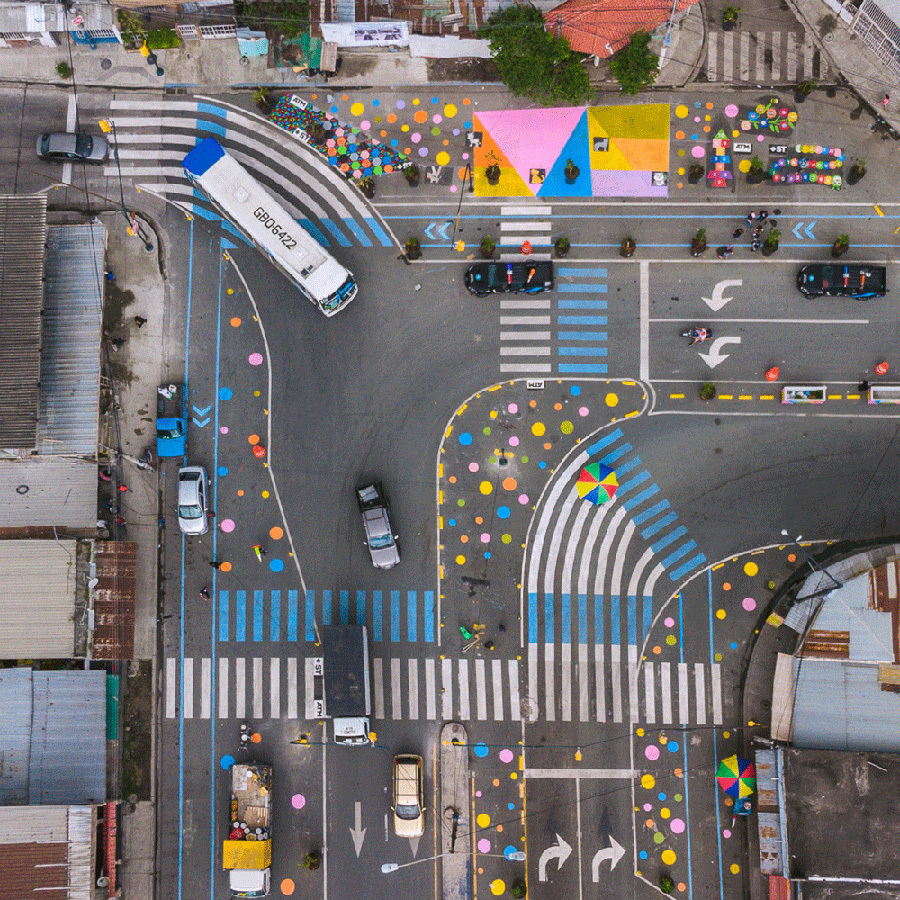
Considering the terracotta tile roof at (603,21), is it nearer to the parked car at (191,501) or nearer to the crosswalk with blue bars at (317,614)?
the parked car at (191,501)

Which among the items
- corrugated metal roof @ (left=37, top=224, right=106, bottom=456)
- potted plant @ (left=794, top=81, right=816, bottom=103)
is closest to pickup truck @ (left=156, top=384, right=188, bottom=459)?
corrugated metal roof @ (left=37, top=224, right=106, bottom=456)

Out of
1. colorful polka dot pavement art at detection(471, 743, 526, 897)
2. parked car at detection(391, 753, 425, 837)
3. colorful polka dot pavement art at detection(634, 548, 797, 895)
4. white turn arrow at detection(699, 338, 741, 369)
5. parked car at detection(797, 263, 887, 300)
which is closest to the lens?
parked car at detection(391, 753, 425, 837)

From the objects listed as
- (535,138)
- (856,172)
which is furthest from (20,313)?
(856,172)

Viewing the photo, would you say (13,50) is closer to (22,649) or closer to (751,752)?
(22,649)

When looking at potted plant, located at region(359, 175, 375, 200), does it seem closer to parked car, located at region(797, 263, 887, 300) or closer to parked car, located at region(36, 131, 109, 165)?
parked car, located at region(36, 131, 109, 165)

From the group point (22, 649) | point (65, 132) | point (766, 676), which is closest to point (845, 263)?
point (766, 676)

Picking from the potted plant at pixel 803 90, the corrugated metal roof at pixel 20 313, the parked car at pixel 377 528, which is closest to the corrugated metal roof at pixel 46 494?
the corrugated metal roof at pixel 20 313

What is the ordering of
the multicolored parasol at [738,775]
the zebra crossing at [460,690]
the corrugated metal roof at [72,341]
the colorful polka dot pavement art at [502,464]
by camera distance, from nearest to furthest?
1. the multicolored parasol at [738,775]
2. the corrugated metal roof at [72,341]
3. the zebra crossing at [460,690]
4. the colorful polka dot pavement art at [502,464]
